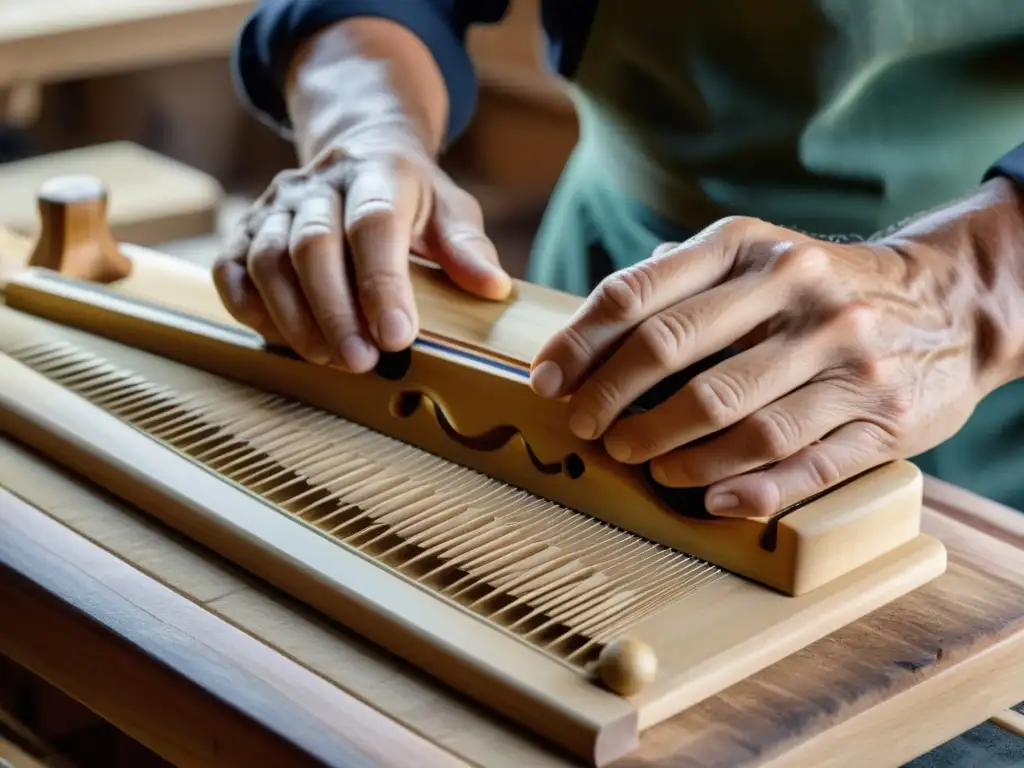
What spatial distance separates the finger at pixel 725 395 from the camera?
2.93ft

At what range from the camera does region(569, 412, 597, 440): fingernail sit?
3.05 feet

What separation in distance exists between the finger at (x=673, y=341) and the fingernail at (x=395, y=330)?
0.57 ft

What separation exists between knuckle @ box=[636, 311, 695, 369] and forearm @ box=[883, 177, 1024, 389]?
0.23m

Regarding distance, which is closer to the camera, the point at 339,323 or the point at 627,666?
the point at 627,666

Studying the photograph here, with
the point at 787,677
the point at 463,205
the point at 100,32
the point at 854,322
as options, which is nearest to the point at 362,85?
the point at 463,205

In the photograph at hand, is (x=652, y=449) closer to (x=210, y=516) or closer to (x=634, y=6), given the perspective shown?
(x=210, y=516)

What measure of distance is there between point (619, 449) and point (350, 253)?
1.04ft

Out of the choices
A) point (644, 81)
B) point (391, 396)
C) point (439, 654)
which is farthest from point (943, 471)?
point (439, 654)

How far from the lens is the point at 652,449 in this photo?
3.01 ft

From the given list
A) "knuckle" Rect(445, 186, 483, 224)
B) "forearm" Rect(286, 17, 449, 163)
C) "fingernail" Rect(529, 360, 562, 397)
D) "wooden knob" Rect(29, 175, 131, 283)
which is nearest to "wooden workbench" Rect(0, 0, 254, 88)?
"forearm" Rect(286, 17, 449, 163)

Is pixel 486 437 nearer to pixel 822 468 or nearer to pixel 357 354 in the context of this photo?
pixel 357 354

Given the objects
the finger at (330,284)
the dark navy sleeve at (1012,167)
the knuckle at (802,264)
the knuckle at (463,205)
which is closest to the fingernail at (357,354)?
the finger at (330,284)

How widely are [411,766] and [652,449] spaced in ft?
0.88

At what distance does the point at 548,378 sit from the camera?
0.94 m
